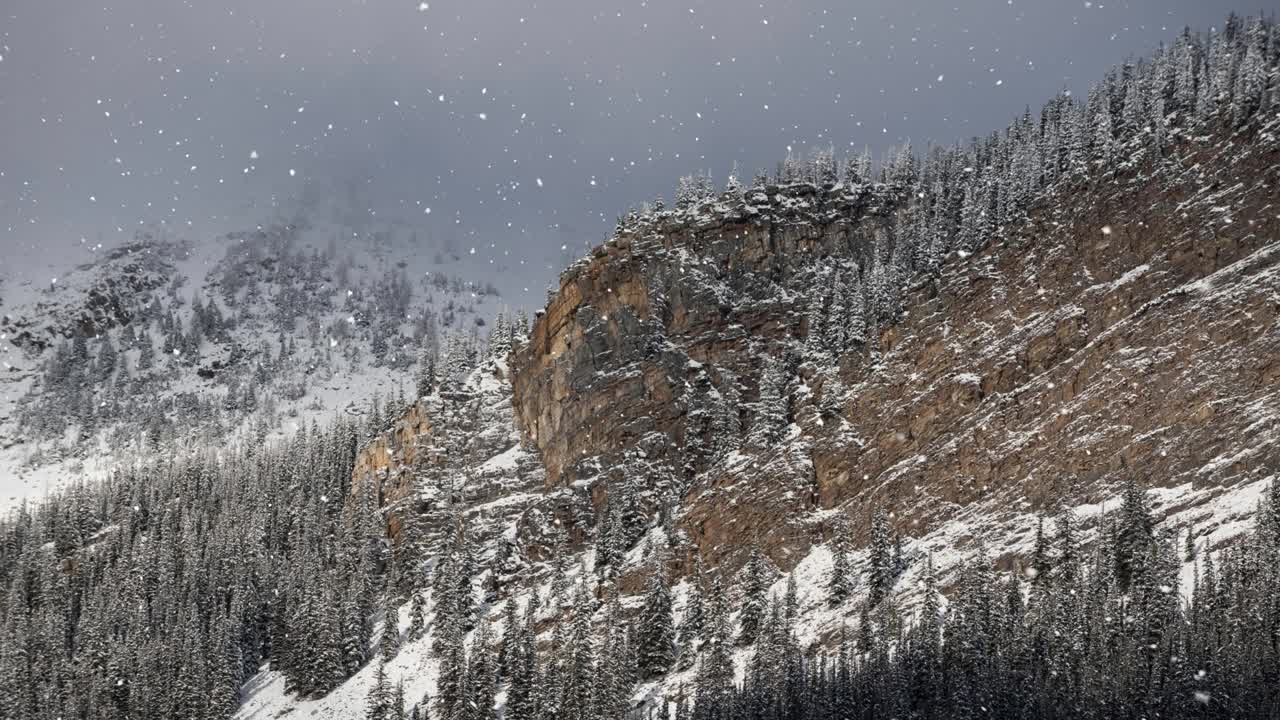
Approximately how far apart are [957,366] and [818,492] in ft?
56.8

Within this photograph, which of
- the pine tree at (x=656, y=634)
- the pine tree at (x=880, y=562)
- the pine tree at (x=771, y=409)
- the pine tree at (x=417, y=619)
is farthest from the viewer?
the pine tree at (x=771, y=409)

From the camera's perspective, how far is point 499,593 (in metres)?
116

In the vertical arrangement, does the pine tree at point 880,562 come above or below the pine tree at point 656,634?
above

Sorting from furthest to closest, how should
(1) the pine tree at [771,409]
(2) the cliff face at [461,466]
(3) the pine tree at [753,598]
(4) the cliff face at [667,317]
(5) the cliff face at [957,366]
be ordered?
(4) the cliff face at [667,317], (2) the cliff face at [461,466], (1) the pine tree at [771,409], (3) the pine tree at [753,598], (5) the cliff face at [957,366]

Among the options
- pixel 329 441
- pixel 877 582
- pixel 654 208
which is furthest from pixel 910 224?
pixel 329 441

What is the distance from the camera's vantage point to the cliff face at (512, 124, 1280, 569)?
293 feet

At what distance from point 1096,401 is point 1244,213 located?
2128 cm

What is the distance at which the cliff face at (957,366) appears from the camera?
8925 centimetres

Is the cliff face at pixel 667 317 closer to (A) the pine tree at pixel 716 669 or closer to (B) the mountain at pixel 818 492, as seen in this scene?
(B) the mountain at pixel 818 492

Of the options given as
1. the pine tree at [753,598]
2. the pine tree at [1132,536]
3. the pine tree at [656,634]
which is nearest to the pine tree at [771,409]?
the pine tree at [753,598]

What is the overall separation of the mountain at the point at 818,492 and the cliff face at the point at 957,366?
0.34m

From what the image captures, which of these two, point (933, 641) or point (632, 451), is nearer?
point (933, 641)

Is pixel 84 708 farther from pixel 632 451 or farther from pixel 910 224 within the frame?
pixel 910 224

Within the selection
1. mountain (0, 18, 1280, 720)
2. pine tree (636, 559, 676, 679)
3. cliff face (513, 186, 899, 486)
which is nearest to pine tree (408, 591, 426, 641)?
mountain (0, 18, 1280, 720)
